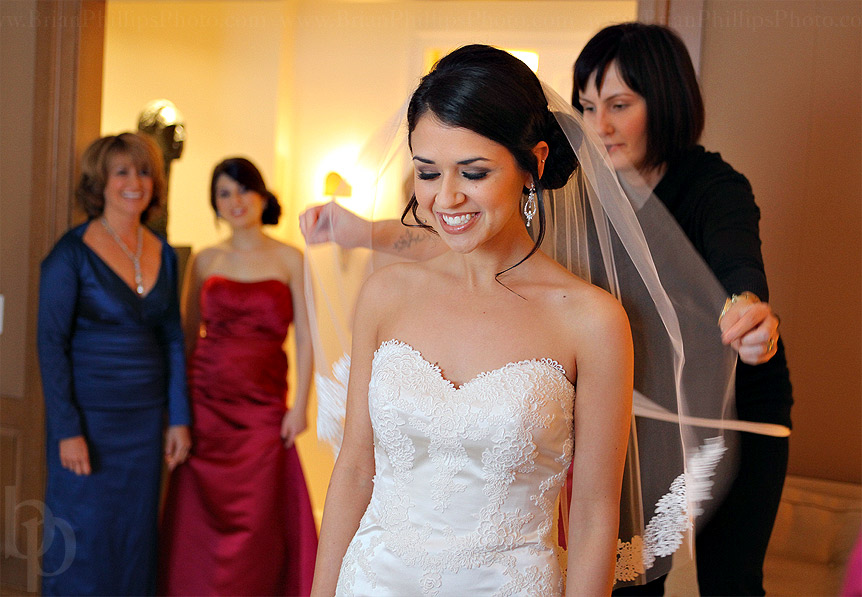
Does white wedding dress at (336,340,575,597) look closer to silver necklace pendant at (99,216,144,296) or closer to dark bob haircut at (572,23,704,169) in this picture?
dark bob haircut at (572,23,704,169)

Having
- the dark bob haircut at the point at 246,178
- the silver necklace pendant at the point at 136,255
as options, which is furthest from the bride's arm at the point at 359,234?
the dark bob haircut at the point at 246,178

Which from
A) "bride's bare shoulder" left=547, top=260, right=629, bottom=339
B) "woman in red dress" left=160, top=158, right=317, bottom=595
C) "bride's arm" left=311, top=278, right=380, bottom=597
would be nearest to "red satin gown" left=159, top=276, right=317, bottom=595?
"woman in red dress" left=160, top=158, right=317, bottom=595

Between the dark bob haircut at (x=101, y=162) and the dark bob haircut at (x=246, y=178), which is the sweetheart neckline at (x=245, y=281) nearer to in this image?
the dark bob haircut at (x=246, y=178)

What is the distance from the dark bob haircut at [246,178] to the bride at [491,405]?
2.41 meters

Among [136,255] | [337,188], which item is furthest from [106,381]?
[337,188]

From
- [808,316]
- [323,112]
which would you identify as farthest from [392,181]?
[323,112]

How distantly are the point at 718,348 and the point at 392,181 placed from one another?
106 cm

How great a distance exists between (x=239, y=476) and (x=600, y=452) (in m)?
2.38

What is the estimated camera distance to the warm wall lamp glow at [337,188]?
6.95 feet

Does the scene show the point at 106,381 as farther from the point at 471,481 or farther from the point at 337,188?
the point at 471,481

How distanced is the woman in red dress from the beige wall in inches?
78.2

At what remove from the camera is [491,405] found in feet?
4.77

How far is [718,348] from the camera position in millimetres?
1803

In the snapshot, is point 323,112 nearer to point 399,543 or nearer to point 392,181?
point 392,181
